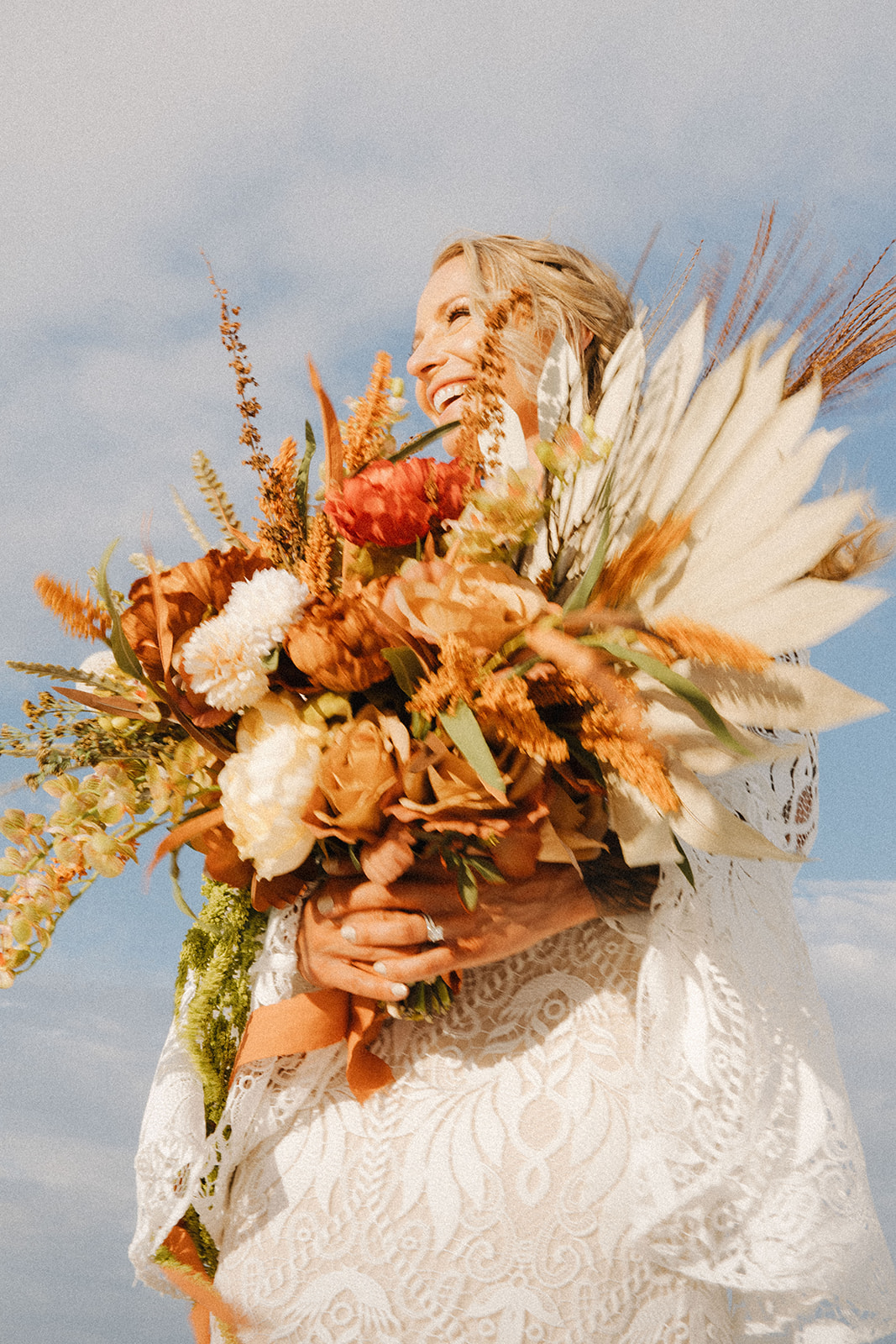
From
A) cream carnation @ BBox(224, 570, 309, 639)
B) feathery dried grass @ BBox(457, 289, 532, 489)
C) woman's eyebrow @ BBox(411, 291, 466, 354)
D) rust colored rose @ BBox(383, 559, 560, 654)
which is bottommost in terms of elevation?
rust colored rose @ BBox(383, 559, 560, 654)

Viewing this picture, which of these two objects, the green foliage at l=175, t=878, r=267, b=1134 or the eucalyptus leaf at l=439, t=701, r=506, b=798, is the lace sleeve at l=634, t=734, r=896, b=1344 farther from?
the green foliage at l=175, t=878, r=267, b=1134

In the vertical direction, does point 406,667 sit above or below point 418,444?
below

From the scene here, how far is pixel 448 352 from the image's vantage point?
1712 millimetres

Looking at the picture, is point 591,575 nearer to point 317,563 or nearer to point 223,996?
point 317,563

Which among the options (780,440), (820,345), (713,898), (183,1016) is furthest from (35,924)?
(820,345)

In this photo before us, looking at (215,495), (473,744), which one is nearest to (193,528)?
(215,495)

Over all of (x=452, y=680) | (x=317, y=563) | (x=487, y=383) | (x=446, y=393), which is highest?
(x=446, y=393)

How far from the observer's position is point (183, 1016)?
1451 mm

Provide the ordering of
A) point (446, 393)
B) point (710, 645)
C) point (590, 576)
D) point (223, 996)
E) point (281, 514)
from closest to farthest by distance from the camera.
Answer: point (710, 645)
point (590, 576)
point (281, 514)
point (223, 996)
point (446, 393)

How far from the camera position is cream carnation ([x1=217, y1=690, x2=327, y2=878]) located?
1183 mm

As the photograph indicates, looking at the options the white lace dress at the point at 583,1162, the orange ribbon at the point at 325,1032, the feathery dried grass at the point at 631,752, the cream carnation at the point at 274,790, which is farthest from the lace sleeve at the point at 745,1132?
the cream carnation at the point at 274,790

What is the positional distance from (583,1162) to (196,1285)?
56cm

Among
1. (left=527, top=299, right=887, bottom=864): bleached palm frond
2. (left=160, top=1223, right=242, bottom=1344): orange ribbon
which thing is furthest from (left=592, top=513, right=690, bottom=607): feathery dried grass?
(left=160, top=1223, right=242, bottom=1344): orange ribbon

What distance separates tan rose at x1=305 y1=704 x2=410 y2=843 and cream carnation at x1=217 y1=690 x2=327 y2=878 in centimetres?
2
